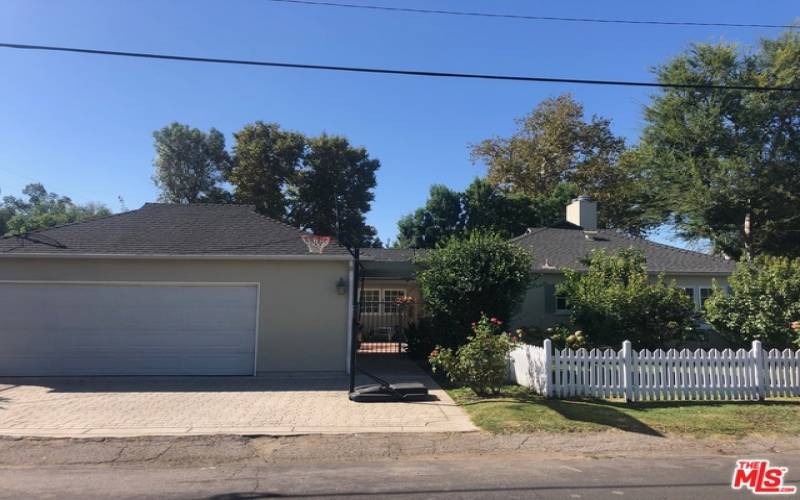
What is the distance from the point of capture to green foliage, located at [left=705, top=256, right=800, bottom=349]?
11.5m

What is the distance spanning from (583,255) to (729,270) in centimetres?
445

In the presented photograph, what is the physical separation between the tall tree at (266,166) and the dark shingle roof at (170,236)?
18717mm

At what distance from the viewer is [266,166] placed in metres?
34.2

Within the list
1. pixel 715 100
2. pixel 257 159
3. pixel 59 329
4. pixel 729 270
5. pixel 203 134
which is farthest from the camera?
pixel 203 134

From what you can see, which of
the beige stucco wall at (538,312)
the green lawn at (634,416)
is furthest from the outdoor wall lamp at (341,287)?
the beige stucco wall at (538,312)

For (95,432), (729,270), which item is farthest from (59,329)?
(729,270)

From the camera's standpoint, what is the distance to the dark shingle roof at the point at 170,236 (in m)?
12.4

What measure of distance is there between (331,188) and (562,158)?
15539mm

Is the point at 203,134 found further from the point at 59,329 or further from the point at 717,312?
the point at 717,312

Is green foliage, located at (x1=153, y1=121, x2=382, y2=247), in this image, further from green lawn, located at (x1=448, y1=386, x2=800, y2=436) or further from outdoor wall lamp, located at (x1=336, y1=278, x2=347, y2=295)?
green lawn, located at (x1=448, y1=386, x2=800, y2=436)

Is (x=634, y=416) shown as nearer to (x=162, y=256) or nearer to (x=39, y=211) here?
(x=162, y=256)

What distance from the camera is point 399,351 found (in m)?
17.7

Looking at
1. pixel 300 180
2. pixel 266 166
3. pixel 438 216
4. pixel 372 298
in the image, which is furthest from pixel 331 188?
pixel 372 298

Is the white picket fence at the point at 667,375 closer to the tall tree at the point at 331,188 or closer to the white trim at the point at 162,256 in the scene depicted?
the white trim at the point at 162,256
